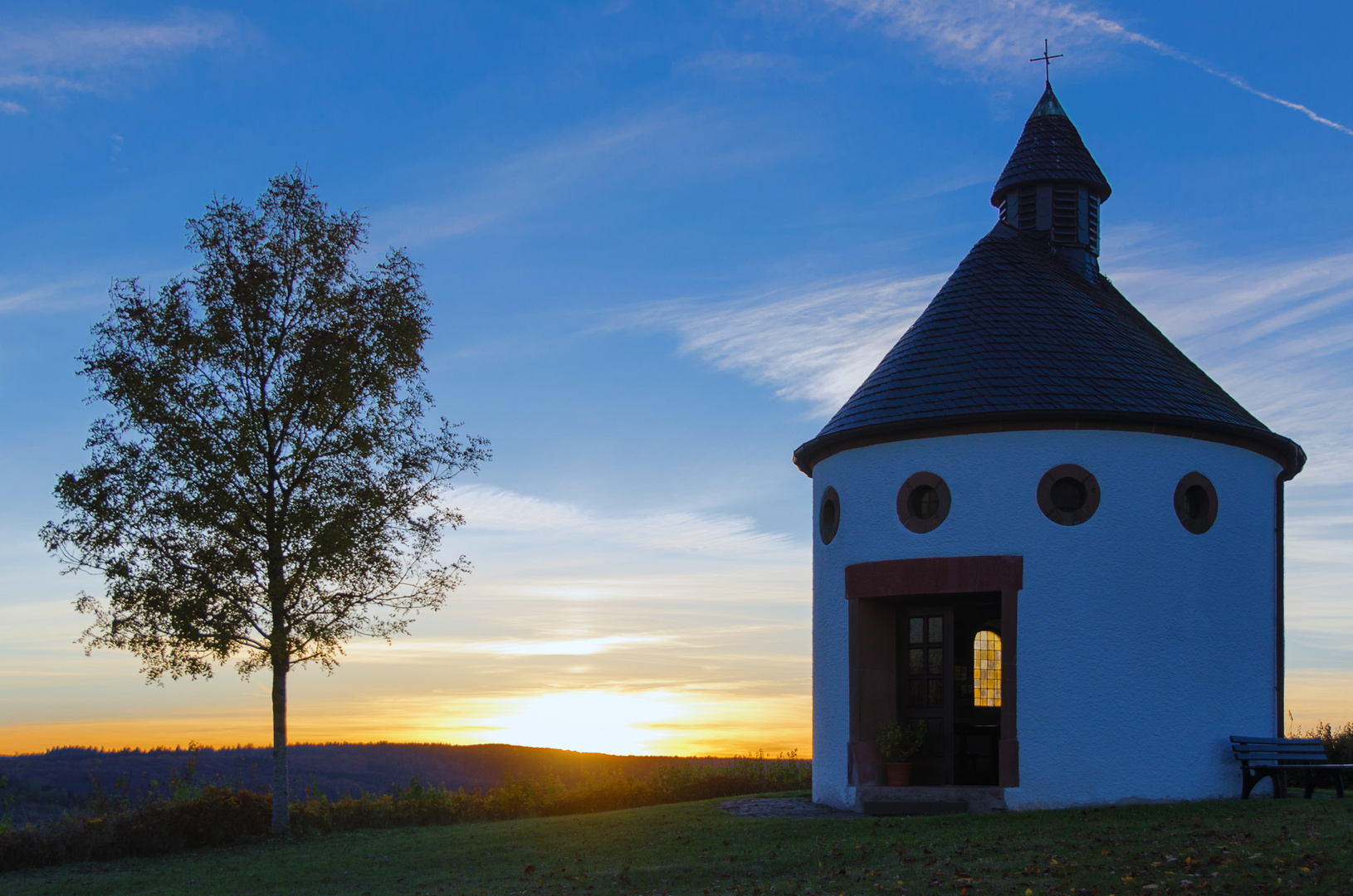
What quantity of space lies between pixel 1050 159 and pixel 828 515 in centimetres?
865

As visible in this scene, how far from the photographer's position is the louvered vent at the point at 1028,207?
2136cm

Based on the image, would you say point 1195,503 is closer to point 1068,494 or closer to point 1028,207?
point 1068,494

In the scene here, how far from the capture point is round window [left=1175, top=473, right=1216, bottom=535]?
50.8 feet

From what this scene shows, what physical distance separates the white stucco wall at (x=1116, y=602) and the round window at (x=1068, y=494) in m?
0.10

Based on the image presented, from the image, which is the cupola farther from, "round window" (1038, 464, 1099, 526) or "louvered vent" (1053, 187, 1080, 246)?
"round window" (1038, 464, 1099, 526)

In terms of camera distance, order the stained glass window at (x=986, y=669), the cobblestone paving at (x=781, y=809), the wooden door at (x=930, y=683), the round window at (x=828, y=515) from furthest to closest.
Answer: the round window at (x=828, y=515) < the stained glass window at (x=986, y=669) < the wooden door at (x=930, y=683) < the cobblestone paving at (x=781, y=809)

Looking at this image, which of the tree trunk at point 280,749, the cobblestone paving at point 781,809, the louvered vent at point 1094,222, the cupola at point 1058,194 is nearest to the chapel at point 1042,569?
the cobblestone paving at point 781,809

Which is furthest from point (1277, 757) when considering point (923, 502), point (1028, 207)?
point (1028, 207)

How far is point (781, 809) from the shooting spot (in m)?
16.4

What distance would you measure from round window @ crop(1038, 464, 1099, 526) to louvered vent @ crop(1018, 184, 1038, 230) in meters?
7.60

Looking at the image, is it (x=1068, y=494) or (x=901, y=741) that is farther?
(x=901, y=741)

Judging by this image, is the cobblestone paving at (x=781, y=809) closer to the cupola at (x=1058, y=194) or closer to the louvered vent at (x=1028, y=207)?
the cupola at (x=1058, y=194)

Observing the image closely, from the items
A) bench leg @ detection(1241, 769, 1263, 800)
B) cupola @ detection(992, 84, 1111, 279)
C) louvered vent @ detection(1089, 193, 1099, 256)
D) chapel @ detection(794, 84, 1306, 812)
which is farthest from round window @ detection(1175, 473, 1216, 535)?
louvered vent @ detection(1089, 193, 1099, 256)

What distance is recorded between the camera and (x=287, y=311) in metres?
19.7
